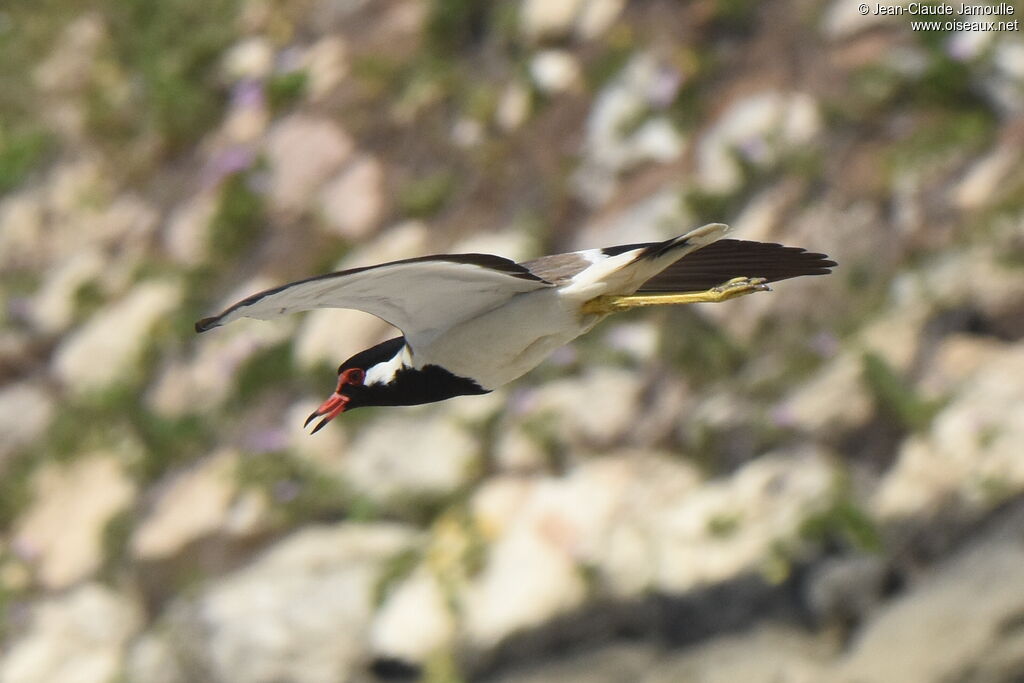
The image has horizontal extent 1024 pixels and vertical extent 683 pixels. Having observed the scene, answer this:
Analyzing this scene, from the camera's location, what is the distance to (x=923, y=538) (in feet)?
21.3

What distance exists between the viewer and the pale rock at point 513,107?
971 cm

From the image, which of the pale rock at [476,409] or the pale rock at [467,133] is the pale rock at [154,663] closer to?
the pale rock at [476,409]

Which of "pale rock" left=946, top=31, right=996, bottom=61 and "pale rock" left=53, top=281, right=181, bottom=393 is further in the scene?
"pale rock" left=53, top=281, right=181, bottom=393

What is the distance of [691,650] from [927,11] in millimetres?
3541

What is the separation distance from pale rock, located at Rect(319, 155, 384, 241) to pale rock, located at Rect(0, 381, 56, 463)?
2466 millimetres

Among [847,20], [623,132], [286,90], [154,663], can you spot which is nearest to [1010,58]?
[847,20]

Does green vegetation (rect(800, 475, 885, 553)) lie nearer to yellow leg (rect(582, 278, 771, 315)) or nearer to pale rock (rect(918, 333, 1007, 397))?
pale rock (rect(918, 333, 1007, 397))

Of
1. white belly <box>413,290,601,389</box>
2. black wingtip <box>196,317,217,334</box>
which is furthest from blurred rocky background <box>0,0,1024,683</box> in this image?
black wingtip <box>196,317,217,334</box>

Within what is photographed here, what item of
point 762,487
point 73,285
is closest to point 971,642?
point 762,487


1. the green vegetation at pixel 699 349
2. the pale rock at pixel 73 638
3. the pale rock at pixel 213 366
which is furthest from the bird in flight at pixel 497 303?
the pale rock at pixel 213 366

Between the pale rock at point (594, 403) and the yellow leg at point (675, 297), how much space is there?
2.90 metres

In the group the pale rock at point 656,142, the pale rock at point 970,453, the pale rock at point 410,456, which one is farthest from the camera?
the pale rock at point 656,142

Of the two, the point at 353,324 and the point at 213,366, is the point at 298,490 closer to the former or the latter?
the point at 353,324

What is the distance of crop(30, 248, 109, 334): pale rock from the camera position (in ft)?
36.8
